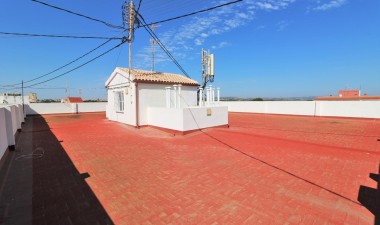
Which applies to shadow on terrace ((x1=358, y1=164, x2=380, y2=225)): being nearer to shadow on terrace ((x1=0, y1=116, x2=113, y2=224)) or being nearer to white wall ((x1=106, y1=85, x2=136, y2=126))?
shadow on terrace ((x1=0, y1=116, x2=113, y2=224))

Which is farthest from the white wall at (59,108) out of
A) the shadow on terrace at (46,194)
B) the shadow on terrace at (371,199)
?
the shadow on terrace at (371,199)

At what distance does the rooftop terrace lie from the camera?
341cm

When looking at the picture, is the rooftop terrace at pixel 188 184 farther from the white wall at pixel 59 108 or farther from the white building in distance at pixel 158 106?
the white wall at pixel 59 108

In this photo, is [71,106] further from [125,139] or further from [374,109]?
[374,109]

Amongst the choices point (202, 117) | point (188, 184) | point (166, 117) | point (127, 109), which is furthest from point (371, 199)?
point (127, 109)

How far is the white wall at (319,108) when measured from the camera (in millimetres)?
17594

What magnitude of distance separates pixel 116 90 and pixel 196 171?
454 inches

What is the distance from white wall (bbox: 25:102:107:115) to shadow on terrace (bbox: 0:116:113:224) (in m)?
22.1

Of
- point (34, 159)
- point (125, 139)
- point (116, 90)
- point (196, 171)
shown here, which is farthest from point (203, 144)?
point (116, 90)

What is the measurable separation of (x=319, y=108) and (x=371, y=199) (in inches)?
745

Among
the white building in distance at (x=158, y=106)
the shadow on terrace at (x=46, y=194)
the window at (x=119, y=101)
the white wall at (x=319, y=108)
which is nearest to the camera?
the shadow on terrace at (x=46, y=194)

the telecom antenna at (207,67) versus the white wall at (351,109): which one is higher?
the telecom antenna at (207,67)

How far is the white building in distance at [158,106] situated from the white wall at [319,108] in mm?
12402

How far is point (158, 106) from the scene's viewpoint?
13.6 meters
